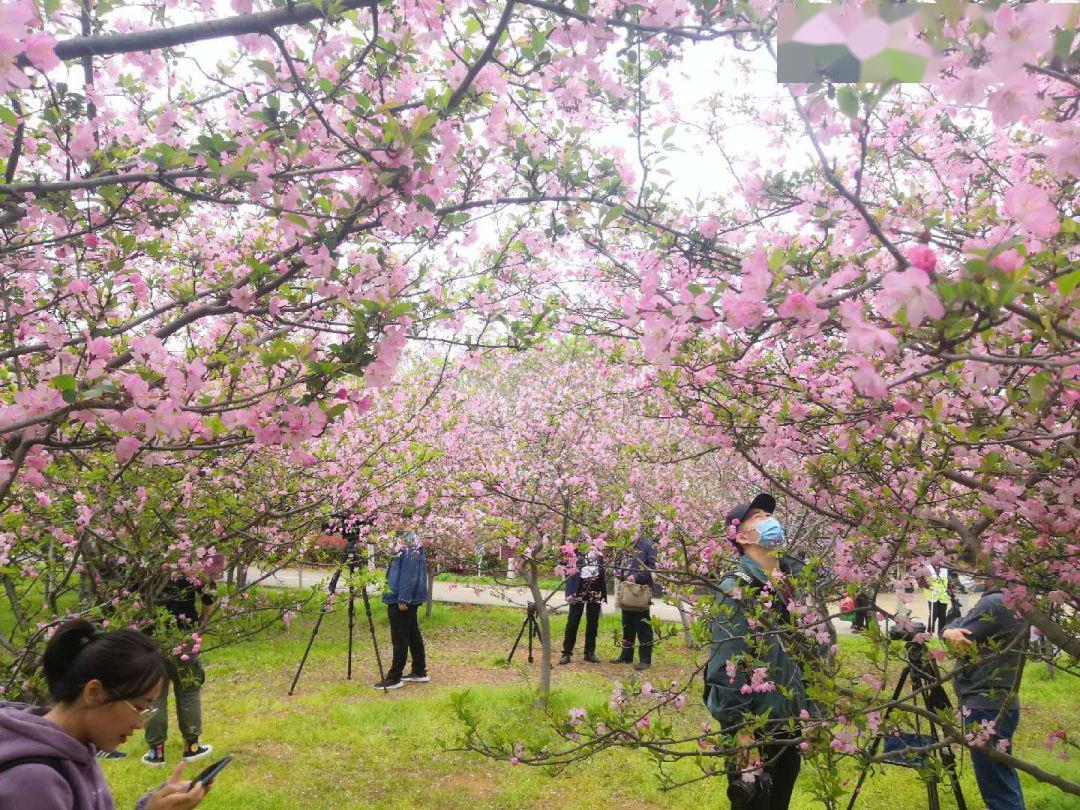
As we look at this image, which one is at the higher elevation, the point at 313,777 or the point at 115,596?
the point at 115,596

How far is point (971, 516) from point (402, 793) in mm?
4208

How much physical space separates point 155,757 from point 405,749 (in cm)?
190

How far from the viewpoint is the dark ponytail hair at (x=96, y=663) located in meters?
1.89

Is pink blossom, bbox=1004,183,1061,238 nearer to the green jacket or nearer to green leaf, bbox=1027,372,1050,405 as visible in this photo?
green leaf, bbox=1027,372,1050,405

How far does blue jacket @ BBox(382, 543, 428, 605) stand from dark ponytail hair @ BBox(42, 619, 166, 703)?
18.2ft

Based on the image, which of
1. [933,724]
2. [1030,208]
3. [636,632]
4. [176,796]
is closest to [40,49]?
[176,796]

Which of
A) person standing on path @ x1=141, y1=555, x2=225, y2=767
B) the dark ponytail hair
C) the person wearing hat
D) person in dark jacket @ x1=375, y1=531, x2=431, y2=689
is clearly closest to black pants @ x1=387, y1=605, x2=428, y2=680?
person in dark jacket @ x1=375, y1=531, x2=431, y2=689

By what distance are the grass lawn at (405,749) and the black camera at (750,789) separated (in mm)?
766

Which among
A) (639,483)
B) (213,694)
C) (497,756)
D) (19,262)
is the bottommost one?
(213,694)

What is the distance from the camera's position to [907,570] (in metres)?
3.89

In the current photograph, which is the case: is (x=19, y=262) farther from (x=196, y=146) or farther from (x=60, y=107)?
(x=196, y=146)

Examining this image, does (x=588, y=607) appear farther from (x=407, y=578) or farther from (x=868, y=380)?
(x=868, y=380)

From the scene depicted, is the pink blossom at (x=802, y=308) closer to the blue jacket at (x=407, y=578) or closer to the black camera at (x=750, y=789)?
the black camera at (x=750, y=789)

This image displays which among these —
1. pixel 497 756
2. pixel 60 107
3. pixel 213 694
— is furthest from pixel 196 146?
pixel 213 694
